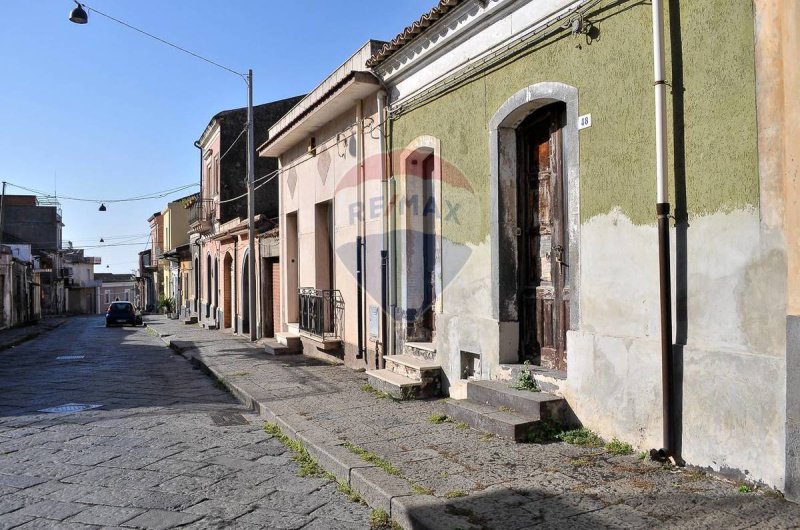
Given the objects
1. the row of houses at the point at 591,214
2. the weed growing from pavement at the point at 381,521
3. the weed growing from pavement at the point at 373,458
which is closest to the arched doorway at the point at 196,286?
the row of houses at the point at 591,214

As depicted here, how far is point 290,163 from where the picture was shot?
13789 millimetres

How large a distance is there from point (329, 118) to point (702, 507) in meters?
8.93

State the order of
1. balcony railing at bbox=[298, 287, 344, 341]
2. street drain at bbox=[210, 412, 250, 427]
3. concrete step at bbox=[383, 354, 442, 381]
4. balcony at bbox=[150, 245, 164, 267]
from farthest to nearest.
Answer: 1. balcony at bbox=[150, 245, 164, 267]
2. balcony railing at bbox=[298, 287, 344, 341]
3. concrete step at bbox=[383, 354, 442, 381]
4. street drain at bbox=[210, 412, 250, 427]

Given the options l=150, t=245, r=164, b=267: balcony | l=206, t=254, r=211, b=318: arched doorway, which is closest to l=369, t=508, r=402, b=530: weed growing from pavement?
l=206, t=254, r=211, b=318: arched doorway

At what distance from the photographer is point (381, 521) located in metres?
3.96

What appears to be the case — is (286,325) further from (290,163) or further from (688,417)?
(688,417)

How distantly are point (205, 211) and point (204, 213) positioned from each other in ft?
0.52

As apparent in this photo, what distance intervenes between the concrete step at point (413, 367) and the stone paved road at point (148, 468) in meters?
1.85

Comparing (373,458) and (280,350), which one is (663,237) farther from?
(280,350)

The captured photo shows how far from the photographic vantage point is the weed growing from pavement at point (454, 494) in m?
3.98

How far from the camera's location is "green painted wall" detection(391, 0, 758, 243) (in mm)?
4055

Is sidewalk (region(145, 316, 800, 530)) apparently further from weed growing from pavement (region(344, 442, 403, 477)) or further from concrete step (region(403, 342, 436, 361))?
concrete step (region(403, 342, 436, 361))

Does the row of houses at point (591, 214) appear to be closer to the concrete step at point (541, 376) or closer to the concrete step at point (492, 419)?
the concrete step at point (541, 376)

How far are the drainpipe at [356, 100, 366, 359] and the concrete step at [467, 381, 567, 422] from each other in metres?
3.91
